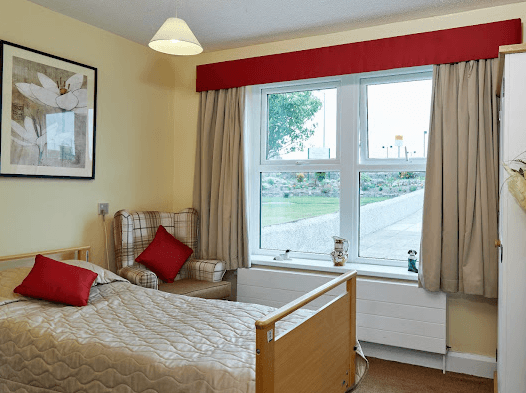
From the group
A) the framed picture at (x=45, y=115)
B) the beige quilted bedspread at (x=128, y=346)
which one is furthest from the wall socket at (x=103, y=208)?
the beige quilted bedspread at (x=128, y=346)

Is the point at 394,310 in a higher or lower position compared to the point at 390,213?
lower

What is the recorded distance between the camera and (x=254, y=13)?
3.25m

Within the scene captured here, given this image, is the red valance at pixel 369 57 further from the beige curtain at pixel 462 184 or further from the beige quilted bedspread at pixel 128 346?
the beige quilted bedspread at pixel 128 346

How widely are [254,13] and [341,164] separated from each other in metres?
1.37

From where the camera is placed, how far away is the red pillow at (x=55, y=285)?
101 inches

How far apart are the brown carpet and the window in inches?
31.9

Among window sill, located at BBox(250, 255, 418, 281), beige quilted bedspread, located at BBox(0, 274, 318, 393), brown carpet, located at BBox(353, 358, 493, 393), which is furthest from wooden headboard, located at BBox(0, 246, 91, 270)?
brown carpet, located at BBox(353, 358, 493, 393)

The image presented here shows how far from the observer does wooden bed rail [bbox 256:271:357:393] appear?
59.1 inches

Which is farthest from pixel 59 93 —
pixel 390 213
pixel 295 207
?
pixel 390 213

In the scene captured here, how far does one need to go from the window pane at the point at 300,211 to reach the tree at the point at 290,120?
0.83ft

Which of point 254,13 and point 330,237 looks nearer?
point 254,13

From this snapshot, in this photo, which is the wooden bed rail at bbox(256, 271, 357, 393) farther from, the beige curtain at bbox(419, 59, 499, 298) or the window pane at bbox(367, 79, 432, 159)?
the window pane at bbox(367, 79, 432, 159)

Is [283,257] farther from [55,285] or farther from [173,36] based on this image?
[173,36]

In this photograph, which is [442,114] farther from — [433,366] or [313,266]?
[433,366]
